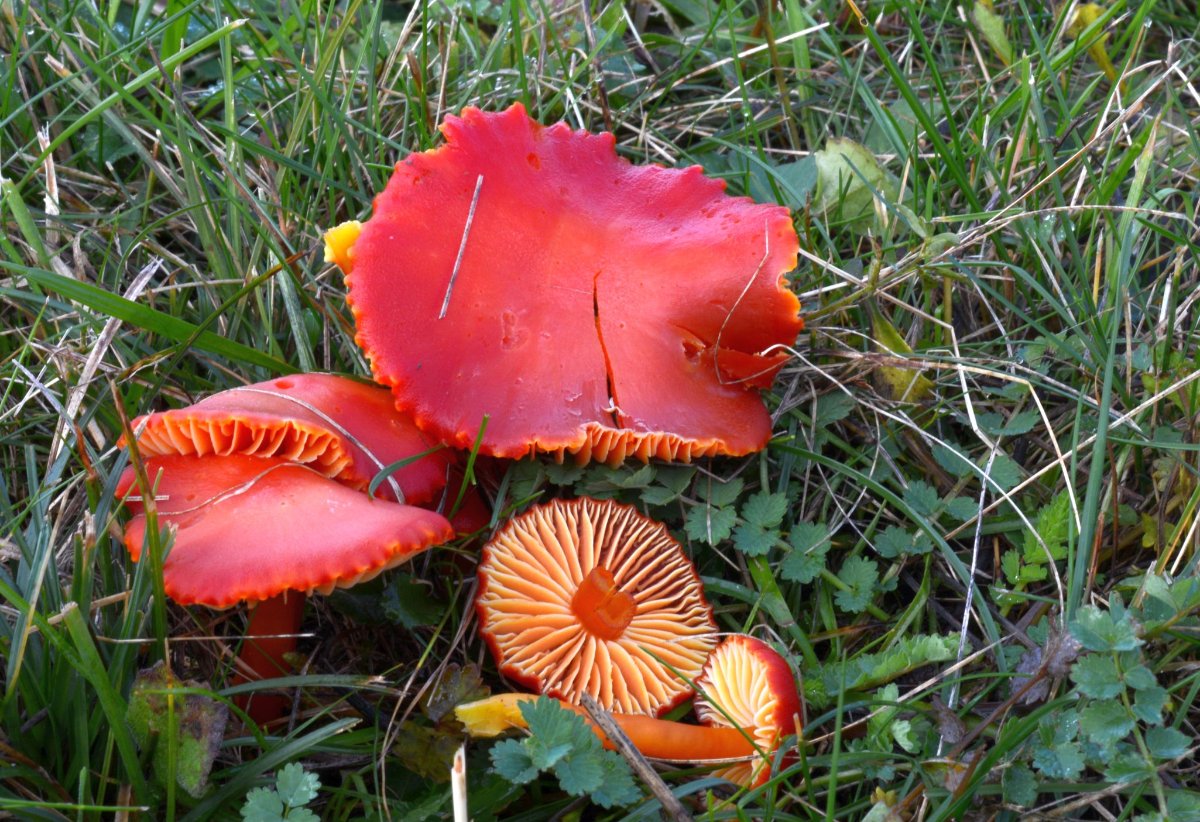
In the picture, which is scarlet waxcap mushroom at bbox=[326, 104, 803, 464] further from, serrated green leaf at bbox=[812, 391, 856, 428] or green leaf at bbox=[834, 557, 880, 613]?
green leaf at bbox=[834, 557, 880, 613]

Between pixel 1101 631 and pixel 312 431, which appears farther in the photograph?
pixel 312 431

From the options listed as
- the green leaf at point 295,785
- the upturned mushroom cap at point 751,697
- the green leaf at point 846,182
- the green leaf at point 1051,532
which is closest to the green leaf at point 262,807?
the green leaf at point 295,785

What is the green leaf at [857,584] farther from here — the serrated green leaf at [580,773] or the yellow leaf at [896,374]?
the serrated green leaf at [580,773]

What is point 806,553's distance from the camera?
2.44 meters

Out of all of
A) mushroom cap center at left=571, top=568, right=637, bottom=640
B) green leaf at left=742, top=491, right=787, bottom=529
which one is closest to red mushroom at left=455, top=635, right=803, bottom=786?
mushroom cap center at left=571, top=568, right=637, bottom=640

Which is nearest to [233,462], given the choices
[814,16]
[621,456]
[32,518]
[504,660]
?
[32,518]

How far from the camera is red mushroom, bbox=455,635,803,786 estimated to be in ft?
6.77

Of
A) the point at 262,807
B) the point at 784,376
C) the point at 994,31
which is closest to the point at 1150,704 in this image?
the point at 784,376

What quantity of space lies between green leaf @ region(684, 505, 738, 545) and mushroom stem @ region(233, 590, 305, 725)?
904mm

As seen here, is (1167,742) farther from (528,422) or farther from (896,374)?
(528,422)

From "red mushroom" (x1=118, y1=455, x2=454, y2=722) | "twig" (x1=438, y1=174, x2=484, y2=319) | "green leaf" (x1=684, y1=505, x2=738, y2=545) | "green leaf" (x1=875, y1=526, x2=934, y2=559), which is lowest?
"green leaf" (x1=875, y1=526, x2=934, y2=559)

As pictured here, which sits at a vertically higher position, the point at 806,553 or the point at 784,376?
the point at 784,376

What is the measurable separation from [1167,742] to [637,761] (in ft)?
3.08

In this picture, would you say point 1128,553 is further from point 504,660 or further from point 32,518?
point 32,518
